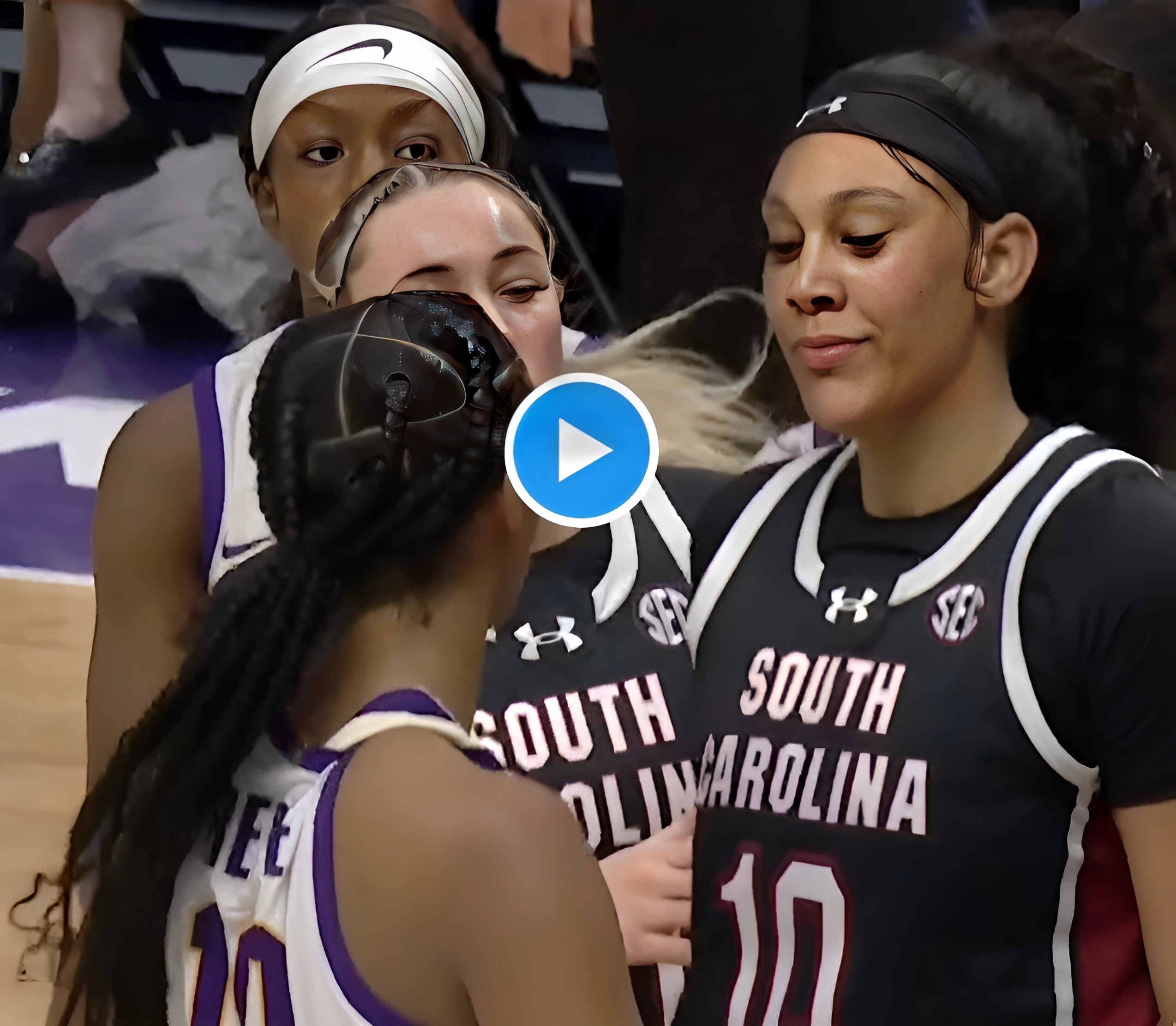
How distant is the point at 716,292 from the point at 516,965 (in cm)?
43

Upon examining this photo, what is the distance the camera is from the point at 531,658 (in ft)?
2.45

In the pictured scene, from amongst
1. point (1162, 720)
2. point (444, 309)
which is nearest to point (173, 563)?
point (444, 309)

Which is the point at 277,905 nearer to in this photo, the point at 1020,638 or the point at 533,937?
the point at 533,937

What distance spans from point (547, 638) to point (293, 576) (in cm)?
20

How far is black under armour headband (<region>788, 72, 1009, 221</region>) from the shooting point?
70 cm

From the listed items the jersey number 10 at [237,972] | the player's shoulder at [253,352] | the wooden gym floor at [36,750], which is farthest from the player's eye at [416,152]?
the jersey number 10 at [237,972]

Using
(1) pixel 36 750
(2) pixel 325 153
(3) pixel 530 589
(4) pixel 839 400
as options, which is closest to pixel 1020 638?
(4) pixel 839 400

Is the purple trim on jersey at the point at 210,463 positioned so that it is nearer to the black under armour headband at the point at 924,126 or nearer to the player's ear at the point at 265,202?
the player's ear at the point at 265,202

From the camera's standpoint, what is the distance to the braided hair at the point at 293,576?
58 cm

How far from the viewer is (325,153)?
2.60 ft

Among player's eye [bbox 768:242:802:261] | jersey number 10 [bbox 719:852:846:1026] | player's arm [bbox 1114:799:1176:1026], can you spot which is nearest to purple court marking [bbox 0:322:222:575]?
player's eye [bbox 768:242:802:261]

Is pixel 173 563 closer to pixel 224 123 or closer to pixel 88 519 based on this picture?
pixel 88 519

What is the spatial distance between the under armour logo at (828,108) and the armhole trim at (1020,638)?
0.23 m

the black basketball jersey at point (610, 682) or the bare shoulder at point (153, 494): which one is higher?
the bare shoulder at point (153, 494)
